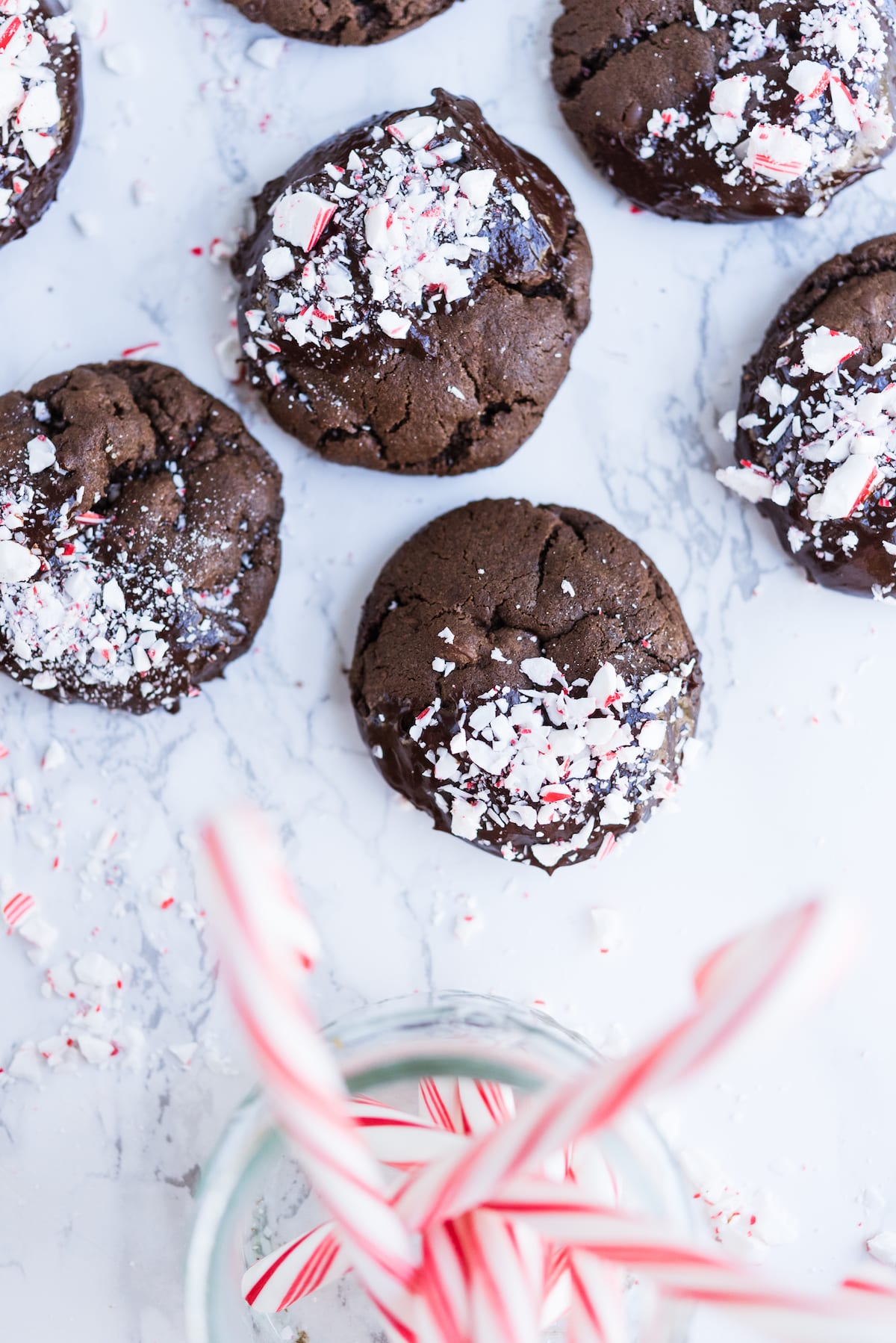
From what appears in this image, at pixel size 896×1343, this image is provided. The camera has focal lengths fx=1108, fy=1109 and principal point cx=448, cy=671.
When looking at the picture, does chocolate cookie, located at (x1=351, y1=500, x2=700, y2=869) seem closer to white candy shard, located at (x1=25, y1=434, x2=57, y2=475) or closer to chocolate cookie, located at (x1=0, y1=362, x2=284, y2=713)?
chocolate cookie, located at (x1=0, y1=362, x2=284, y2=713)

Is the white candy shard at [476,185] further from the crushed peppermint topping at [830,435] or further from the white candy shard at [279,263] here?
the crushed peppermint topping at [830,435]

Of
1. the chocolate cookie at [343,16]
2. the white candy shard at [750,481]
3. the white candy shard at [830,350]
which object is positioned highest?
the chocolate cookie at [343,16]

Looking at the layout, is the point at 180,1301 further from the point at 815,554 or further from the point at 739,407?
the point at 739,407

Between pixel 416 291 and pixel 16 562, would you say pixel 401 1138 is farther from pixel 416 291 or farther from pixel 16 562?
pixel 416 291

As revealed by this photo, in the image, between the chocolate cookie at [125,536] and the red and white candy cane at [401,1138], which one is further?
the chocolate cookie at [125,536]

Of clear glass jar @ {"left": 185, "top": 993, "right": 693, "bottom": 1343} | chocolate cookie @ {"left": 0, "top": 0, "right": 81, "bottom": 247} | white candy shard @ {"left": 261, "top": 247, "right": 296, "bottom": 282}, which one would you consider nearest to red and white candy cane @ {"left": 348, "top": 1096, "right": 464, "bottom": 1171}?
clear glass jar @ {"left": 185, "top": 993, "right": 693, "bottom": 1343}

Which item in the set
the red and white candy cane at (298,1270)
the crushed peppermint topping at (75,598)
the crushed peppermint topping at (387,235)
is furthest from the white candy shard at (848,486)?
the red and white candy cane at (298,1270)

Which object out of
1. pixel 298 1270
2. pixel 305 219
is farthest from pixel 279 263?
pixel 298 1270
